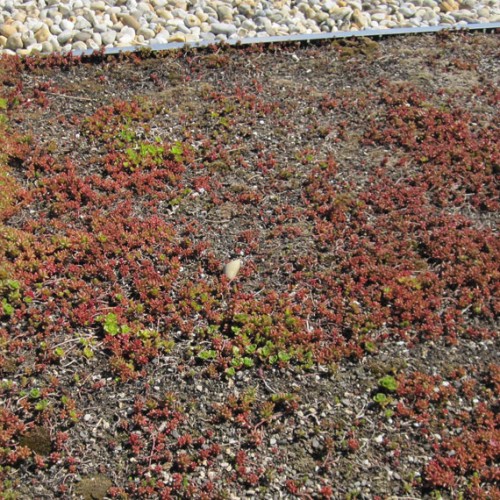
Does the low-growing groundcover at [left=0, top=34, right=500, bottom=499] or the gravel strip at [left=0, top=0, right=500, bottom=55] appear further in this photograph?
the gravel strip at [left=0, top=0, right=500, bottom=55]

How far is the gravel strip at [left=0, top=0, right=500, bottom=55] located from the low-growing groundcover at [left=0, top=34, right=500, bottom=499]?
27.3 inches

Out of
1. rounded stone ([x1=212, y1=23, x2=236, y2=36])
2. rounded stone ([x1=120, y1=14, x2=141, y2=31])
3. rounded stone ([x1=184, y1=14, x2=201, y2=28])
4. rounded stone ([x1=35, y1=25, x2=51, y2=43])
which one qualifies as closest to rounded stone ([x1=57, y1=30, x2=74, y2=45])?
rounded stone ([x1=35, y1=25, x2=51, y2=43])

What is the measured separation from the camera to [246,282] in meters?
5.45

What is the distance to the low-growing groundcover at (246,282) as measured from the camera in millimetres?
4238

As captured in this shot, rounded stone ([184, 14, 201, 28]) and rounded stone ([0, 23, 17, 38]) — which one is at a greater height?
rounded stone ([184, 14, 201, 28])

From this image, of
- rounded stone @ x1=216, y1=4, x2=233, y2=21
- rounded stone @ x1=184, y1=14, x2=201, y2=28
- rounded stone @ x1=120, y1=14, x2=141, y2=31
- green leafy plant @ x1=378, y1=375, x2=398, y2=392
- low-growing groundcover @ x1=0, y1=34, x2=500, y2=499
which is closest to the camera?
low-growing groundcover @ x1=0, y1=34, x2=500, y2=499

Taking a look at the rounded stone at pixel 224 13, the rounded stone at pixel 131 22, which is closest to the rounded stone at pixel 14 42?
the rounded stone at pixel 131 22

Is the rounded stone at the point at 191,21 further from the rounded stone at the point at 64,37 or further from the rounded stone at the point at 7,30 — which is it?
the rounded stone at the point at 7,30

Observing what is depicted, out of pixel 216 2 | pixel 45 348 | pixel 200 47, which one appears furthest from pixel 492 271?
pixel 216 2

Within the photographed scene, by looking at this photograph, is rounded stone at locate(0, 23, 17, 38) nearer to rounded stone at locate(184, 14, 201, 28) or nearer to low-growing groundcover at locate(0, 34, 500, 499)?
low-growing groundcover at locate(0, 34, 500, 499)

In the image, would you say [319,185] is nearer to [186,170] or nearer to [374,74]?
[186,170]

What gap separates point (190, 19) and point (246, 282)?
5.36 m

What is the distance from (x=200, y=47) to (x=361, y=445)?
20.0ft

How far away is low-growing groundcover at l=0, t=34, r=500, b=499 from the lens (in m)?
4.24
